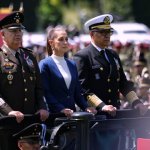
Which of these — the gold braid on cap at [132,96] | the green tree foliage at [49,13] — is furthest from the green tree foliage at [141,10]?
the gold braid on cap at [132,96]

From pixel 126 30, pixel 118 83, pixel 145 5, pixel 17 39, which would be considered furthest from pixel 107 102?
pixel 145 5

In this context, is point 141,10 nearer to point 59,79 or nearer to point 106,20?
point 106,20

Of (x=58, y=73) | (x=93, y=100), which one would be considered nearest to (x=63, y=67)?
(x=58, y=73)

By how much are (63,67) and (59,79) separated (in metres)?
0.19

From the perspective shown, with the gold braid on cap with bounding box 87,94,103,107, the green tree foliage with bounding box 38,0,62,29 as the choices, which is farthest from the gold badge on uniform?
the green tree foliage with bounding box 38,0,62,29

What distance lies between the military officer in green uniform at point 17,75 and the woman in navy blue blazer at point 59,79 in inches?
12.0

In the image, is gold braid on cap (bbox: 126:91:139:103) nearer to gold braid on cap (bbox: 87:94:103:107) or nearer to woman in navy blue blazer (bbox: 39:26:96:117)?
gold braid on cap (bbox: 87:94:103:107)

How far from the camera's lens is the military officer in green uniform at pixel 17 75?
8.47 metres

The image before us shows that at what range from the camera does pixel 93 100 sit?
923 centimetres

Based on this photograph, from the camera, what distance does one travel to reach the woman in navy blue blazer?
9.00 metres

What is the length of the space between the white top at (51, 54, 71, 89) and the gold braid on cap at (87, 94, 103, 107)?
35 cm

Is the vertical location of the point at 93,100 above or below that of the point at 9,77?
below

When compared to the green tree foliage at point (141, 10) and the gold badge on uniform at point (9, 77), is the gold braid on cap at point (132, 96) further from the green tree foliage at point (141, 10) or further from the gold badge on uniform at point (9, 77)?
the green tree foliage at point (141, 10)

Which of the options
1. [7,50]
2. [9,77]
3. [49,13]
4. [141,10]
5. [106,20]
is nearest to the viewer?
[9,77]
